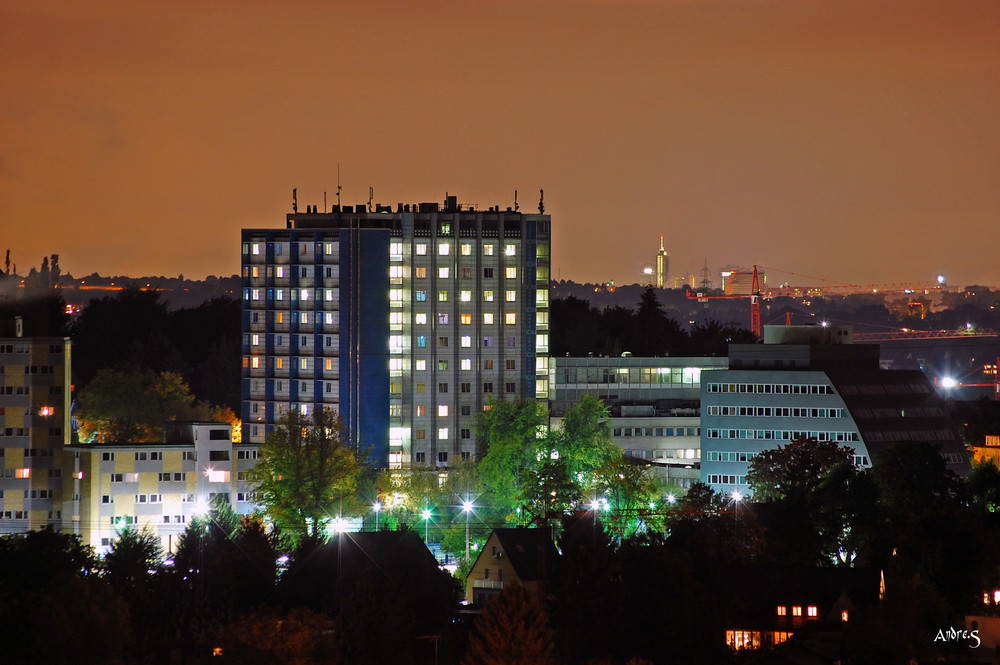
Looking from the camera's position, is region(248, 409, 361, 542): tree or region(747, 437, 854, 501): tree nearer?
region(747, 437, 854, 501): tree

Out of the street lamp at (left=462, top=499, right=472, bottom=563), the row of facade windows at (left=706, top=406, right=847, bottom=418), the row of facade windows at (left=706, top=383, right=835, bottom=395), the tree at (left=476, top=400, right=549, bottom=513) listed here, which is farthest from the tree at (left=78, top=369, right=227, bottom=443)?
the row of facade windows at (left=706, top=406, right=847, bottom=418)

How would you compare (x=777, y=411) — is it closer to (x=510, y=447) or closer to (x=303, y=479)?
(x=510, y=447)

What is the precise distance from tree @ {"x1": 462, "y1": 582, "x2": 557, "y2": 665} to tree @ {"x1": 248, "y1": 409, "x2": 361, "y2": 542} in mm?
25923

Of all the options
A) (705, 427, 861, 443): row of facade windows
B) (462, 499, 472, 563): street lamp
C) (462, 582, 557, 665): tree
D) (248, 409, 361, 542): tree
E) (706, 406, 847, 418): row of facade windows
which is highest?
(706, 406, 847, 418): row of facade windows

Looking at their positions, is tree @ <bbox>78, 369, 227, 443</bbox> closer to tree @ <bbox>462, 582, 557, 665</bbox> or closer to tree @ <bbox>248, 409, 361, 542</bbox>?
tree @ <bbox>248, 409, 361, 542</bbox>

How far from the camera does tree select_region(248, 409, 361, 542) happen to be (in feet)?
325

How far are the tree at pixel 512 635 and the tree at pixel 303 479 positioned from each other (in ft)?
85.0

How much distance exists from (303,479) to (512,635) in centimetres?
3254

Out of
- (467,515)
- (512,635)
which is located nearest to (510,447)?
(467,515)

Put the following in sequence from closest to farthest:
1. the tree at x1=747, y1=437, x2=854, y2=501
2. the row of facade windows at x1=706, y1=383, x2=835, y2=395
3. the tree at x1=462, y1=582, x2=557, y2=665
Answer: the tree at x1=462, y1=582, x2=557, y2=665 < the tree at x1=747, y1=437, x2=854, y2=501 < the row of facade windows at x1=706, y1=383, x2=835, y2=395

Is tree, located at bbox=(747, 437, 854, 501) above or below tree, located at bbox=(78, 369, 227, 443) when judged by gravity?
below

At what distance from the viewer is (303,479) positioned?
331 feet

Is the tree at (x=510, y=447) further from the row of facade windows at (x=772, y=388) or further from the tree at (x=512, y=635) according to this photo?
the tree at (x=512, y=635)

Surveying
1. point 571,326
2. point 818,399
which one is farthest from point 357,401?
point 571,326
